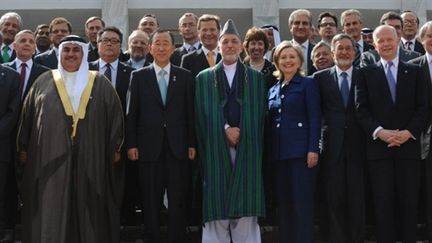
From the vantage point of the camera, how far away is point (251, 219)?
6.22 meters

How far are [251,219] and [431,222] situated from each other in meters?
1.79

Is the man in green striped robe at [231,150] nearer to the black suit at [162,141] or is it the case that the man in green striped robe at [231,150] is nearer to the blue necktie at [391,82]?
the black suit at [162,141]

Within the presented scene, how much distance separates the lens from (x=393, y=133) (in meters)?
6.08

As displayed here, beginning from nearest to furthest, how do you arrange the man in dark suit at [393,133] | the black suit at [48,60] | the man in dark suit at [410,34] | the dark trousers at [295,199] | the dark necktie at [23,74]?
the dark trousers at [295,199] → the man in dark suit at [393,133] → the dark necktie at [23,74] → the black suit at [48,60] → the man in dark suit at [410,34]

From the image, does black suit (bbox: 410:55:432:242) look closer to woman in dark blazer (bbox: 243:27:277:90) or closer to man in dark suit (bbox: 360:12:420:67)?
man in dark suit (bbox: 360:12:420:67)

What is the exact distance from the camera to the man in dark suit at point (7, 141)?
634 cm

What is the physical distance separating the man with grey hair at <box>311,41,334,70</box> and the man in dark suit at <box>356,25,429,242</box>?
67 cm

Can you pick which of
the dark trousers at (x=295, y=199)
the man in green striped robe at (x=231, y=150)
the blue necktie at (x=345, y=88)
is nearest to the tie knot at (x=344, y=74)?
the blue necktie at (x=345, y=88)

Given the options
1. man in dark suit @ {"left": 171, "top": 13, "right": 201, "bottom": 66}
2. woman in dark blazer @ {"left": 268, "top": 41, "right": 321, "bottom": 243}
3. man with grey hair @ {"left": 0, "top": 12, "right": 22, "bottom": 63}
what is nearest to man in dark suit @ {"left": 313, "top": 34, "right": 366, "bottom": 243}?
woman in dark blazer @ {"left": 268, "top": 41, "right": 321, "bottom": 243}

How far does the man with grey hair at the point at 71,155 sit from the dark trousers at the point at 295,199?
1.61 m

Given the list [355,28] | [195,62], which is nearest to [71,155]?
[195,62]

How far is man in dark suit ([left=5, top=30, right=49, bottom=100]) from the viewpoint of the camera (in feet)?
22.6

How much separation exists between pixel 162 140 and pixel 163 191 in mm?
509

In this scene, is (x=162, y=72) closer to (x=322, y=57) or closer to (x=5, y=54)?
(x=322, y=57)
